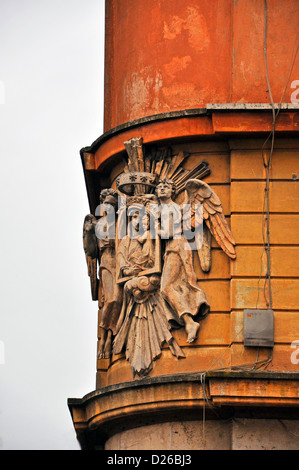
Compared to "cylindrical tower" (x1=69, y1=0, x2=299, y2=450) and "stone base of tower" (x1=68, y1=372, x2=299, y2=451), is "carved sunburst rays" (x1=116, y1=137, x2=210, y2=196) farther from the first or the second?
"stone base of tower" (x1=68, y1=372, x2=299, y2=451)

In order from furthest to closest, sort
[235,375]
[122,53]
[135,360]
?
[122,53] < [135,360] < [235,375]

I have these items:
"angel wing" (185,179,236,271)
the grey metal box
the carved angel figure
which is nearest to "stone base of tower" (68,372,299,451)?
the grey metal box

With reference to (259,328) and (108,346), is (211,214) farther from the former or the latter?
(108,346)

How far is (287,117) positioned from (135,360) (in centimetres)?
439

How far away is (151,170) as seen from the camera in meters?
21.7

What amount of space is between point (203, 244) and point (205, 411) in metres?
2.60

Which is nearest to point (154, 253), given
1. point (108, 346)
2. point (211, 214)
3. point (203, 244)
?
point (203, 244)

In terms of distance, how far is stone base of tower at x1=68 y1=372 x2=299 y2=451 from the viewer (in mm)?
19469

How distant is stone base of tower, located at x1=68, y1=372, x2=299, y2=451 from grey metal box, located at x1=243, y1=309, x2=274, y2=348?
0.73 meters

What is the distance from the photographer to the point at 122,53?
23047 mm

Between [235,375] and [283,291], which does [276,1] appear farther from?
[235,375]

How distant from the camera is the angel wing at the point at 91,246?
2231 cm
